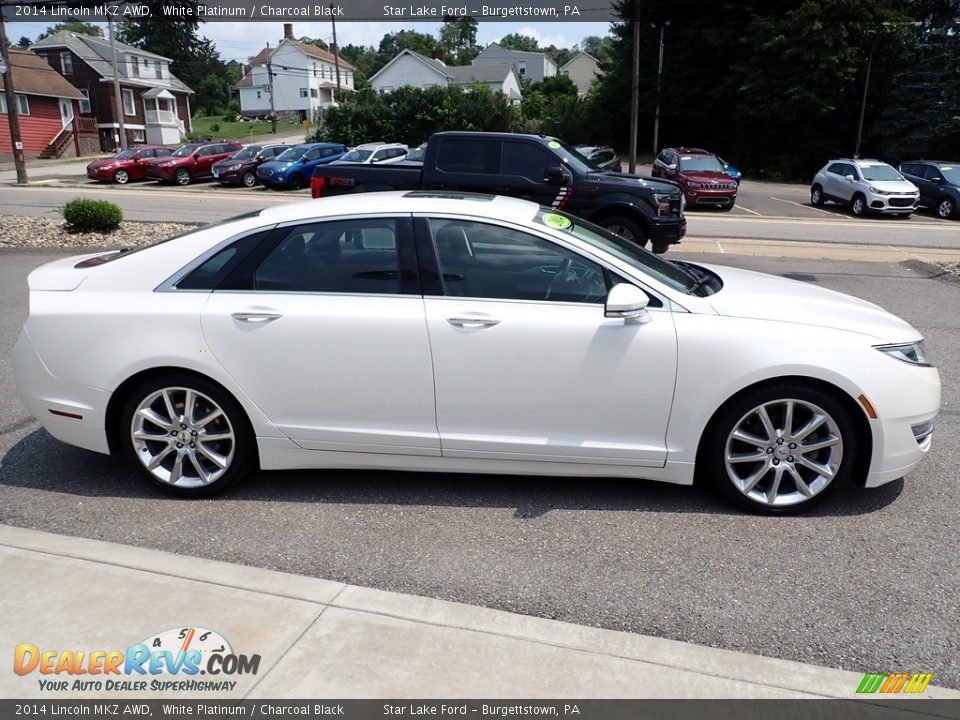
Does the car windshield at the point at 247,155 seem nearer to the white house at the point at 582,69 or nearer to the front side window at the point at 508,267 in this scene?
the front side window at the point at 508,267

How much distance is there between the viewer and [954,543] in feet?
12.6

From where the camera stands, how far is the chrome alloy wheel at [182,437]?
423 cm

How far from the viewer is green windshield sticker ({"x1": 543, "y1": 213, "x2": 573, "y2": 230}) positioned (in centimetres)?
435

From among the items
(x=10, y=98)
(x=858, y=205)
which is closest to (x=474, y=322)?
(x=858, y=205)

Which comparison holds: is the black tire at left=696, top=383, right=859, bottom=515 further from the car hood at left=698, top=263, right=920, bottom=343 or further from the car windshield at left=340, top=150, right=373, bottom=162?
the car windshield at left=340, top=150, right=373, bottom=162

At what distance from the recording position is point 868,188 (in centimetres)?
2316

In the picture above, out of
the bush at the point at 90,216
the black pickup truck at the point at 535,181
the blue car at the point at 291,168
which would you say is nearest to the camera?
the black pickup truck at the point at 535,181

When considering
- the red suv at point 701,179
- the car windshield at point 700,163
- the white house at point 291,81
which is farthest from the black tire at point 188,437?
the white house at point 291,81

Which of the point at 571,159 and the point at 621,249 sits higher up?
the point at 571,159

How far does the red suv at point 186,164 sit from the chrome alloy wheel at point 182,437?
3181 centimetres

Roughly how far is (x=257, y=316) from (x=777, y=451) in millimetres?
2736

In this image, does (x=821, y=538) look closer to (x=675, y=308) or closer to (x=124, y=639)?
(x=675, y=308)

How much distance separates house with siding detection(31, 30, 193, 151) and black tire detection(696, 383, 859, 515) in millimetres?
61876

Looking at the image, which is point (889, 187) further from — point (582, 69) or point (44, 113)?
point (582, 69)
